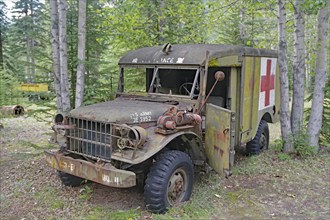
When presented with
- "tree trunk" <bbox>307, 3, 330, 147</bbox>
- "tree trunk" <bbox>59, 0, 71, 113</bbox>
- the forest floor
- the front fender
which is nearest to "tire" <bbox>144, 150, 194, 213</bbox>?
the forest floor

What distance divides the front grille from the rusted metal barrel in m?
10.9

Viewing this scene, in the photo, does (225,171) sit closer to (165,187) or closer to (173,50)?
(165,187)

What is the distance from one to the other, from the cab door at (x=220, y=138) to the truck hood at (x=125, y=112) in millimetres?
690

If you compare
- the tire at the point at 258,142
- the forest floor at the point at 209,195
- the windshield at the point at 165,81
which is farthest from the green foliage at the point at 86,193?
the tire at the point at 258,142

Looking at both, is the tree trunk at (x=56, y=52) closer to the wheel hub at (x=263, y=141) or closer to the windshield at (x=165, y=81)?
the windshield at (x=165, y=81)

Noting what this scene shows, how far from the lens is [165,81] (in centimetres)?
582

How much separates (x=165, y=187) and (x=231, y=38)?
9867 millimetres

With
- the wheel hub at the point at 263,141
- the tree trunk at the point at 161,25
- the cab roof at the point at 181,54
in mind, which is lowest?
the wheel hub at the point at 263,141

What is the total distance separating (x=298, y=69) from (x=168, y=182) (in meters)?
4.27

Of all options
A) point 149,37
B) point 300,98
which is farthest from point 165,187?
point 149,37

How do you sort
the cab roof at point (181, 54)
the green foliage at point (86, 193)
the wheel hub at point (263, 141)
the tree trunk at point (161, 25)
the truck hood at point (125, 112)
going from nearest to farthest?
1. the truck hood at point (125, 112)
2. the green foliage at point (86, 193)
3. the cab roof at point (181, 54)
4. the wheel hub at point (263, 141)
5. the tree trunk at point (161, 25)

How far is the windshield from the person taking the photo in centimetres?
549

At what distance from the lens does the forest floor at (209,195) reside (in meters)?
4.52

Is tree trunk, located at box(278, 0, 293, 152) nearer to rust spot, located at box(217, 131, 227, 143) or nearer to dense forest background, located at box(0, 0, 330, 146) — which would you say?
dense forest background, located at box(0, 0, 330, 146)
